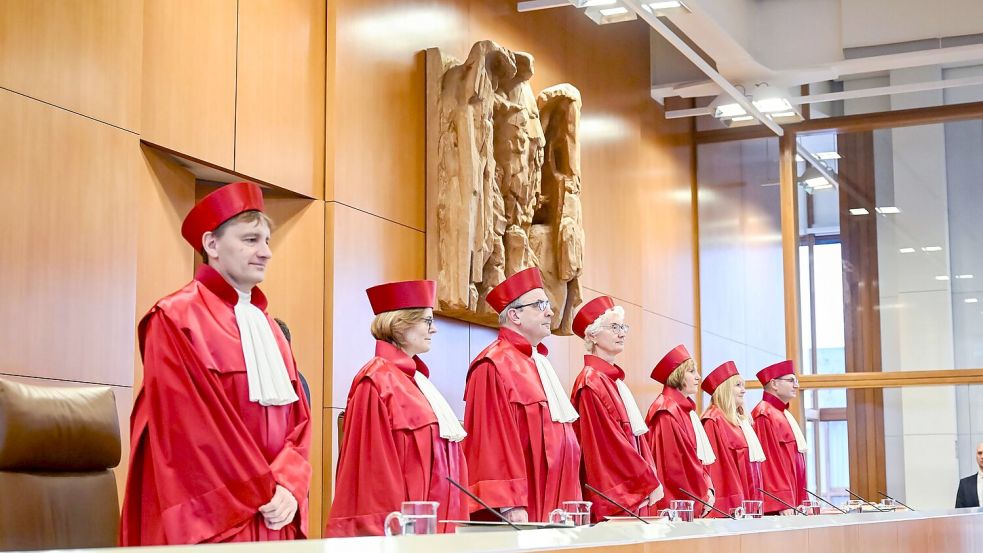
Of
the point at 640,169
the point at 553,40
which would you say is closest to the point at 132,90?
the point at 553,40

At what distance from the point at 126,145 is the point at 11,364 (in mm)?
993

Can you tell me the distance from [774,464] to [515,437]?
448cm

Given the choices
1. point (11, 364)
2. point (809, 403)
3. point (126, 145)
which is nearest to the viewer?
point (11, 364)

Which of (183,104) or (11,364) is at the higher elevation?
(183,104)

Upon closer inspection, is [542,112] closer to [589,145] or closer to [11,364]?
[589,145]

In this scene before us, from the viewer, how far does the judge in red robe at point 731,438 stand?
25.5 feet

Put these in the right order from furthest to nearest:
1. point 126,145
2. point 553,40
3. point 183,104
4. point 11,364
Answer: point 553,40 → point 183,104 → point 126,145 → point 11,364

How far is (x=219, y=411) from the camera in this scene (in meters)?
3.12

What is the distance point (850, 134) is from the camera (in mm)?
11578

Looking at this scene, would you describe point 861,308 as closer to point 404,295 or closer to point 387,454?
point 404,295

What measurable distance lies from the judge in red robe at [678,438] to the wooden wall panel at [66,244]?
310 cm

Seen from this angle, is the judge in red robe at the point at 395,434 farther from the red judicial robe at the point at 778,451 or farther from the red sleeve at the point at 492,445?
the red judicial robe at the point at 778,451

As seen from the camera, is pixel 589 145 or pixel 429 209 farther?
pixel 589 145

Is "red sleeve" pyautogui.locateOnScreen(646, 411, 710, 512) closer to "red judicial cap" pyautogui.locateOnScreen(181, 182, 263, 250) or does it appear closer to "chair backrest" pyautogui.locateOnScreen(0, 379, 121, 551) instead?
"red judicial cap" pyautogui.locateOnScreen(181, 182, 263, 250)
